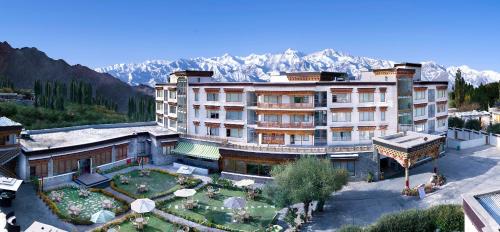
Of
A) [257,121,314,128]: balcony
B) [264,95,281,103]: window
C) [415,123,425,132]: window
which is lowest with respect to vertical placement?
[415,123,425,132]: window

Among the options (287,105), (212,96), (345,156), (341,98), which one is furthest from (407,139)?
(212,96)

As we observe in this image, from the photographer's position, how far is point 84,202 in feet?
135

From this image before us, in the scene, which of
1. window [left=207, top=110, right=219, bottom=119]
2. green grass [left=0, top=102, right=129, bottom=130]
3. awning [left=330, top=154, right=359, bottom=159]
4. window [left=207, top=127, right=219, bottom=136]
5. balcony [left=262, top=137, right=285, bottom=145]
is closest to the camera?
awning [left=330, top=154, right=359, bottom=159]

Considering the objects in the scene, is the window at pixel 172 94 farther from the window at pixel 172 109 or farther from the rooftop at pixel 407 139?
the rooftop at pixel 407 139

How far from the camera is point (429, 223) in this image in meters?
30.4

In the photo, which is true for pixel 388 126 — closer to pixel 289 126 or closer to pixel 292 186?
pixel 289 126

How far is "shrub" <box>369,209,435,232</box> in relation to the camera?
29.3 m

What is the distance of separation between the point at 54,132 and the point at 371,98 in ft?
155

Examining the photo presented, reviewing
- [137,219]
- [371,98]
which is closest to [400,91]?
[371,98]

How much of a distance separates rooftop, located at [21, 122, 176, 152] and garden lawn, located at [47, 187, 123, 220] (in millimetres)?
6771

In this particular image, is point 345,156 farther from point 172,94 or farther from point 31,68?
point 31,68

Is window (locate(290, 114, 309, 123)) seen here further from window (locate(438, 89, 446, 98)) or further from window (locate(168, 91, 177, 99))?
window (locate(438, 89, 446, 98))

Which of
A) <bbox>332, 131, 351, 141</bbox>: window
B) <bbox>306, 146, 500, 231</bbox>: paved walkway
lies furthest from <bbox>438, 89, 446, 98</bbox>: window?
<bbox>332, 131, 351, 141</bbox>: window

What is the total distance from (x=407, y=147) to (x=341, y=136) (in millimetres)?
11955
